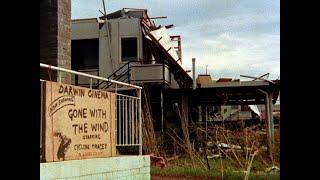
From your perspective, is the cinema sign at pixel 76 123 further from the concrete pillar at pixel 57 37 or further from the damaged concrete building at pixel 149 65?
the damaged concrete building at pixel 149 65

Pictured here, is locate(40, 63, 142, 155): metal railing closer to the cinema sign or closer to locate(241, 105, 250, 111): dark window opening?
the cinema sign

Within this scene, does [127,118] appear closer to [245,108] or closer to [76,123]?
[76,123]

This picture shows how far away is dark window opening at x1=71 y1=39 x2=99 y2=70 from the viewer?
22.5 m

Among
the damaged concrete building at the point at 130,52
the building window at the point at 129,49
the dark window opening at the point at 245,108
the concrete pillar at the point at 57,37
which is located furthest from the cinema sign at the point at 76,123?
the dark window opening at the point at 245,108

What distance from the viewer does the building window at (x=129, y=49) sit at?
21.8 meters

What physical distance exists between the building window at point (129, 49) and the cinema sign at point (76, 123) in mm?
13965

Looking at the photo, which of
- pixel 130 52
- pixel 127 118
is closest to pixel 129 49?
pixel 130 52

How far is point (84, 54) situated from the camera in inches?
904

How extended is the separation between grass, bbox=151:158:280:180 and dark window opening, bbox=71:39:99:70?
387 inches

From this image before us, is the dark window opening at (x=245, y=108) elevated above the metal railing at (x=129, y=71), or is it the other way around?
the metal railing at (x=129, y=71)
